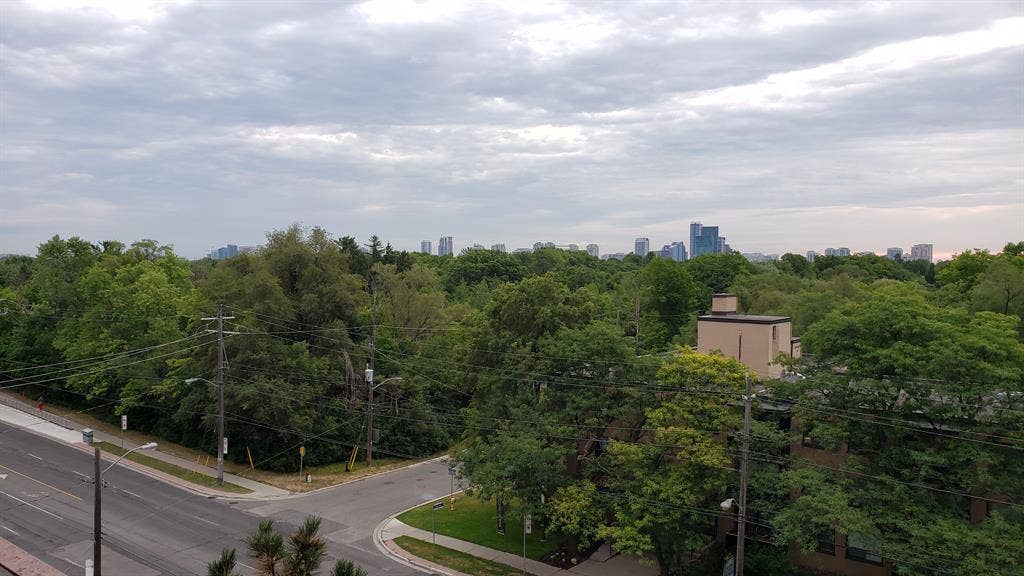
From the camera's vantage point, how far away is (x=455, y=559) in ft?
93.4

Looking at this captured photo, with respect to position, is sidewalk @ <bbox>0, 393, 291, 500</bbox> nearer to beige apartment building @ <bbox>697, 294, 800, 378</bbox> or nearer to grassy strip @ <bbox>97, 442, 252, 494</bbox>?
grassy strip @ <bbox>97, 442, 252, 494</bbox>

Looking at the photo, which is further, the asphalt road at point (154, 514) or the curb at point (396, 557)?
the asphalt road at point (154, 514)

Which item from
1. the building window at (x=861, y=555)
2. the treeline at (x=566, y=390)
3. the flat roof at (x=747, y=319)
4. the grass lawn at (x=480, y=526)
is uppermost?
the flat roof at (x=747, y=319)

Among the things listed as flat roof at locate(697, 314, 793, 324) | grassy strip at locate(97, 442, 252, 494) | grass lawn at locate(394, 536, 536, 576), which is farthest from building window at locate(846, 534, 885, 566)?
grassy strip at locate(97, 442, 252, 494)

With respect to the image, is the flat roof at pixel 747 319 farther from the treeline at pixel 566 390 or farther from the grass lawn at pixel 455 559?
the grass lawn at pixel 455 559

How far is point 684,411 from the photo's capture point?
23500mm

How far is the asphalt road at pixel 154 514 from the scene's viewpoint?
27469 millimetres

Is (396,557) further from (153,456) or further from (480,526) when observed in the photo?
(153,456)

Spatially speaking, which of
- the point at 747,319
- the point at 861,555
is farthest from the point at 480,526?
the point at 861,555

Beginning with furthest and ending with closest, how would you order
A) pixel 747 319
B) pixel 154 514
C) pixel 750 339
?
1. pixel 154 514
2. pixel 747 319
3. pixel 750 339

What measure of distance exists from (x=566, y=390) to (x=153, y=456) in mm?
31151

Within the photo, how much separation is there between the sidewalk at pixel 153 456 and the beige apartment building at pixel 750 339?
24.7 metres

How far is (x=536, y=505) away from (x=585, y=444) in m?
3.52

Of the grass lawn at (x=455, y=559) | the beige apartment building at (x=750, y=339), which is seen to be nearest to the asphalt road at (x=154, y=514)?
the grass lawn at (x=455, y=559)
